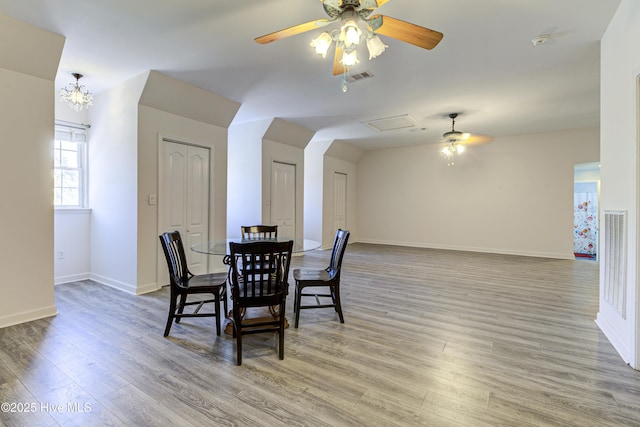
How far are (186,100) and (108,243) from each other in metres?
2.23

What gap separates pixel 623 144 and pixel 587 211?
7.08m

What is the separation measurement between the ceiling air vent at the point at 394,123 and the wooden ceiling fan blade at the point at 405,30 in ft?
11.1

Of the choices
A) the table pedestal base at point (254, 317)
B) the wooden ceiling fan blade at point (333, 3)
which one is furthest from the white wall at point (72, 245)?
the wooden ceiling fan blade at point (333, 3)

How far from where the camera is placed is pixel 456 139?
5.30 metres

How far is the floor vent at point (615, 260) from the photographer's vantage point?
2.20 metres

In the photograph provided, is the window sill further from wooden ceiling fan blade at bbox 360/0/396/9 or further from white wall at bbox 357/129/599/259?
white wall at bbox 357/129/599/259

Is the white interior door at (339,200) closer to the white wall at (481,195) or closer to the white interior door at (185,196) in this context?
the white wall at (481,195)

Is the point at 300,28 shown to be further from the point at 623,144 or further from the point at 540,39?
the point at 623,144

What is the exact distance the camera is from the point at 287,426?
1.48 meters

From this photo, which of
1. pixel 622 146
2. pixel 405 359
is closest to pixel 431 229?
pixel 622 146

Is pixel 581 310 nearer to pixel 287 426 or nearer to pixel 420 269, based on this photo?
pixel 420 269

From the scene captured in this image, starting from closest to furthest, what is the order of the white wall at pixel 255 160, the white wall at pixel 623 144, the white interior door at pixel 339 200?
the white wall at pixel 623 144 → the white wall at pixel 255 160 → the white interior door at pixel 339 200

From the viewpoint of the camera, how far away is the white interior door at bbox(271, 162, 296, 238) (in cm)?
582

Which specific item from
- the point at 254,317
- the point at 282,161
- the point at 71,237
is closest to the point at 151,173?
the point at 71,237
